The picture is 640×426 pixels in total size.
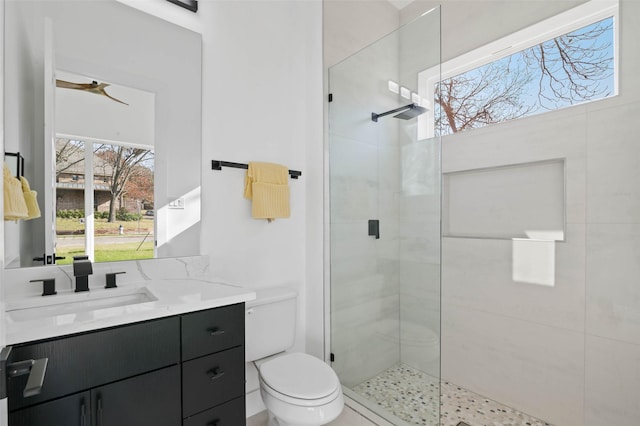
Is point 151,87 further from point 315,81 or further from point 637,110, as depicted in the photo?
point 637,110

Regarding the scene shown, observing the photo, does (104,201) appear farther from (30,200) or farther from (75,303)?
(75,303)

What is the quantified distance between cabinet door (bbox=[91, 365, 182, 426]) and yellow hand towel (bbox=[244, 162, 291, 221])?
3.36 ft

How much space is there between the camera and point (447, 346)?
249 centimetres

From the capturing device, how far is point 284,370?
170cm

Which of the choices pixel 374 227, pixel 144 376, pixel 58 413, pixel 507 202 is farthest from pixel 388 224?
pixel 58 413

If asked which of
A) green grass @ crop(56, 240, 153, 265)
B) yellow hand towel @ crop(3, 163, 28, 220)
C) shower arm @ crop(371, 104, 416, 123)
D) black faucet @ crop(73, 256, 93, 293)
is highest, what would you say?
shower arm @ crop(371, 104, 416, 123)

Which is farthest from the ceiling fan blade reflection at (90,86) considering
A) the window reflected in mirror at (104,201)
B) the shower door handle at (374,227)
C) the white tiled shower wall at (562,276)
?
Result: the white tiled shower wall at (562,276)

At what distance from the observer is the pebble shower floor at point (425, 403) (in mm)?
1881

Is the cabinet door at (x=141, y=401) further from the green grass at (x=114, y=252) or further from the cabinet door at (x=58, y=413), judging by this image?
the green grass at (x=114, y=252)

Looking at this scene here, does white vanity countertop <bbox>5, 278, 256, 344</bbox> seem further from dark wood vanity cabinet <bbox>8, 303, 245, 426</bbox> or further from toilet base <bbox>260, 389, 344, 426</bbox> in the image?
toilet base <bbox>260, 389, 344, 426</bbox>

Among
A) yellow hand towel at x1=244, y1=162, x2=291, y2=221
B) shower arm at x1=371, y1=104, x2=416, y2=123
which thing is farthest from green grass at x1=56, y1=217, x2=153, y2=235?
shower arm at x1=371, y1=104, x2=416, y2=123

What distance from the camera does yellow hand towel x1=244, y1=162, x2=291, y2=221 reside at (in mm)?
2029

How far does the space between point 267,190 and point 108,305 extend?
1004 millimetres

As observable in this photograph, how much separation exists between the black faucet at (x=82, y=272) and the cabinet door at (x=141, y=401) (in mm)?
544
